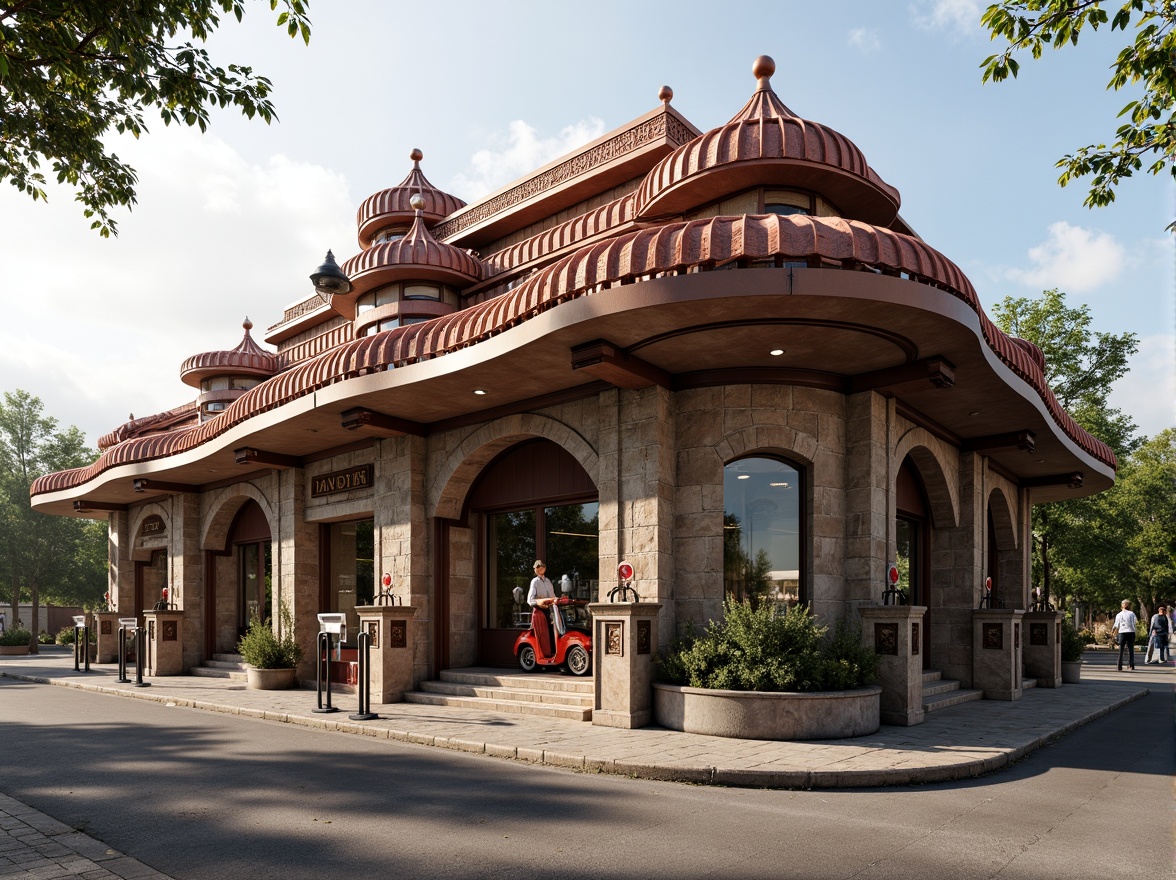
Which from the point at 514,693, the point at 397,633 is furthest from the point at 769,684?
the point at 397,633

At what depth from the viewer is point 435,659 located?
1446 cm

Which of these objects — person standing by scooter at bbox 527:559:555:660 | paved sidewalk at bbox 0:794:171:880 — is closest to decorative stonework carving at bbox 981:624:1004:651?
person standing by scooter at bbox 527:559:555:660

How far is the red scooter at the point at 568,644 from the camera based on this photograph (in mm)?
12805

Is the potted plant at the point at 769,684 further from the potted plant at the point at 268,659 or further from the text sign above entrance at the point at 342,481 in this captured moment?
the potted plant at the point at 268,659

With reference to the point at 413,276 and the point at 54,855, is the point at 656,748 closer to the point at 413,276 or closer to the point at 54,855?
the point at 54,855

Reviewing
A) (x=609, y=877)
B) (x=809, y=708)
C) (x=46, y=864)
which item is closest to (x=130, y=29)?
(x=46, y=864)

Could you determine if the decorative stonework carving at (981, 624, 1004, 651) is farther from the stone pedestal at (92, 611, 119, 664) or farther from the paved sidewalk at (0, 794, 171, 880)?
the stone pedestal at (92, 611, 119, 664)

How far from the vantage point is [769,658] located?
9.76 m

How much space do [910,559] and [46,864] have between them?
14359mm

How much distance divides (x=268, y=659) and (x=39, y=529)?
111 feet

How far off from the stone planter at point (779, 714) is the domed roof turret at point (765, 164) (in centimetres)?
660

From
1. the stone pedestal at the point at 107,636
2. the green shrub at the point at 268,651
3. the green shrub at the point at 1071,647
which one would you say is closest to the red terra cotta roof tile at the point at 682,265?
the green shrub at the point at 268,651

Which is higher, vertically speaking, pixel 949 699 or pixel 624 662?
pixel 624 662

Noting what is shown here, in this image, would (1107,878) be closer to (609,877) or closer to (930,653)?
(609,877)
